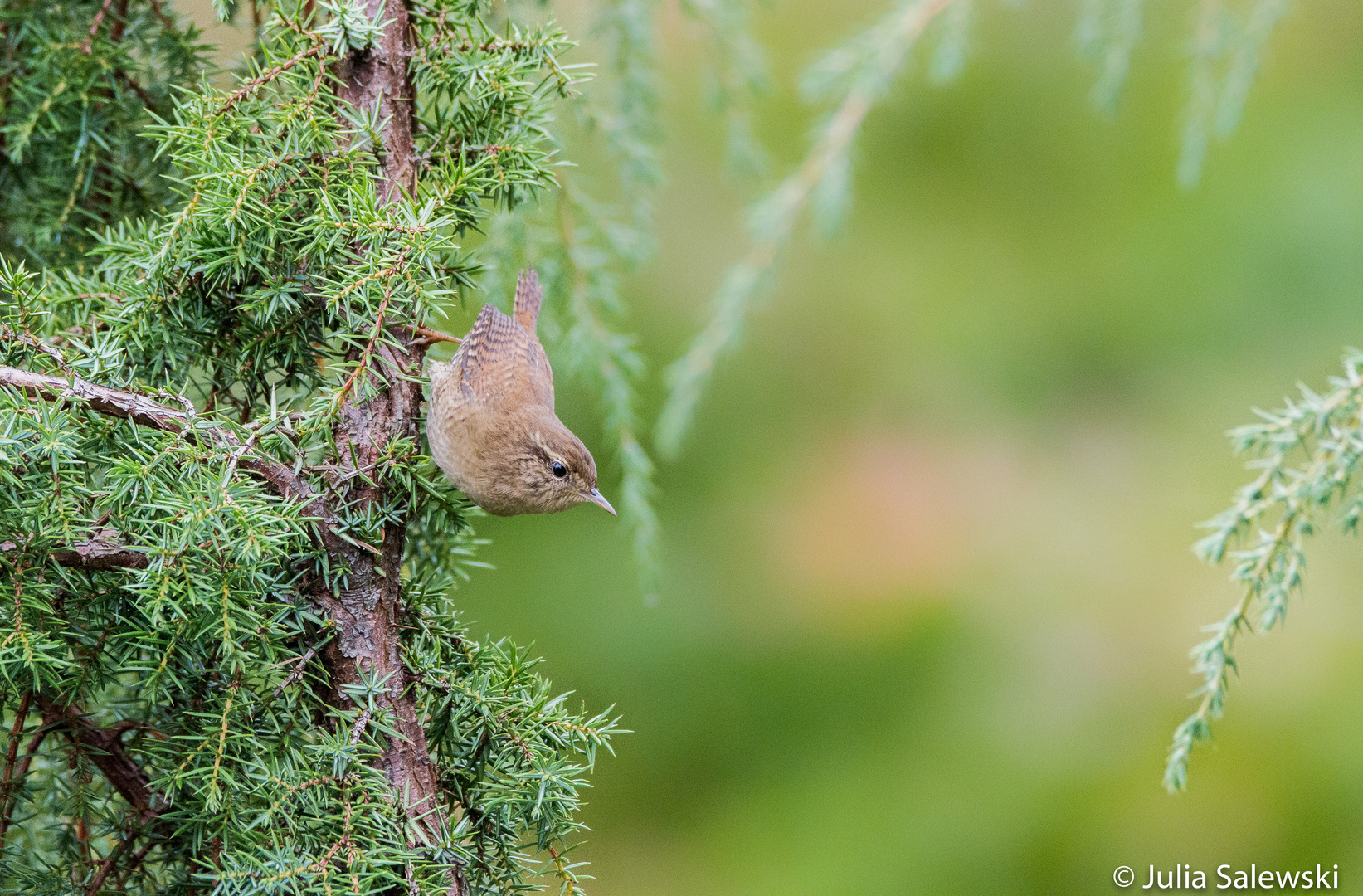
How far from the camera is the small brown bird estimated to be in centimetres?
188

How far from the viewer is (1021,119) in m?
5.23

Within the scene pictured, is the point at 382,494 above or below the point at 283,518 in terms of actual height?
above

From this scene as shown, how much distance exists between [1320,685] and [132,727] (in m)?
4.26

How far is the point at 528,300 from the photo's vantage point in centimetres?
242

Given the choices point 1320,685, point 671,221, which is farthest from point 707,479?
point 1320,685

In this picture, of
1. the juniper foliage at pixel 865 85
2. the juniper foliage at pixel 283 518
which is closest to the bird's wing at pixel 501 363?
the juniper foliage at pixel 865 85

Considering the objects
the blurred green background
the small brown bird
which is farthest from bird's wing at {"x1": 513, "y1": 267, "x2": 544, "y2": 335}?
the blurred green background

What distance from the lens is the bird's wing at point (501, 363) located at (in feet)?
6.86

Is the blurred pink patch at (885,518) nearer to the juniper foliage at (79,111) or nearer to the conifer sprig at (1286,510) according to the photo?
the conifer sprig at (1286,510)

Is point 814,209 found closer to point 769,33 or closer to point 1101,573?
point 1101,573

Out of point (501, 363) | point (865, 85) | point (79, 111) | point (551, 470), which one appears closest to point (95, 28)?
point (79, 111)

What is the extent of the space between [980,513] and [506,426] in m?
3.35

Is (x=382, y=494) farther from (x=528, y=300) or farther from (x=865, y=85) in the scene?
(x=865, y=85)

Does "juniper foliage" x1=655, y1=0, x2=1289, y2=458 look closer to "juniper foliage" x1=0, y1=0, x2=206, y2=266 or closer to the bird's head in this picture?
the bird's head
